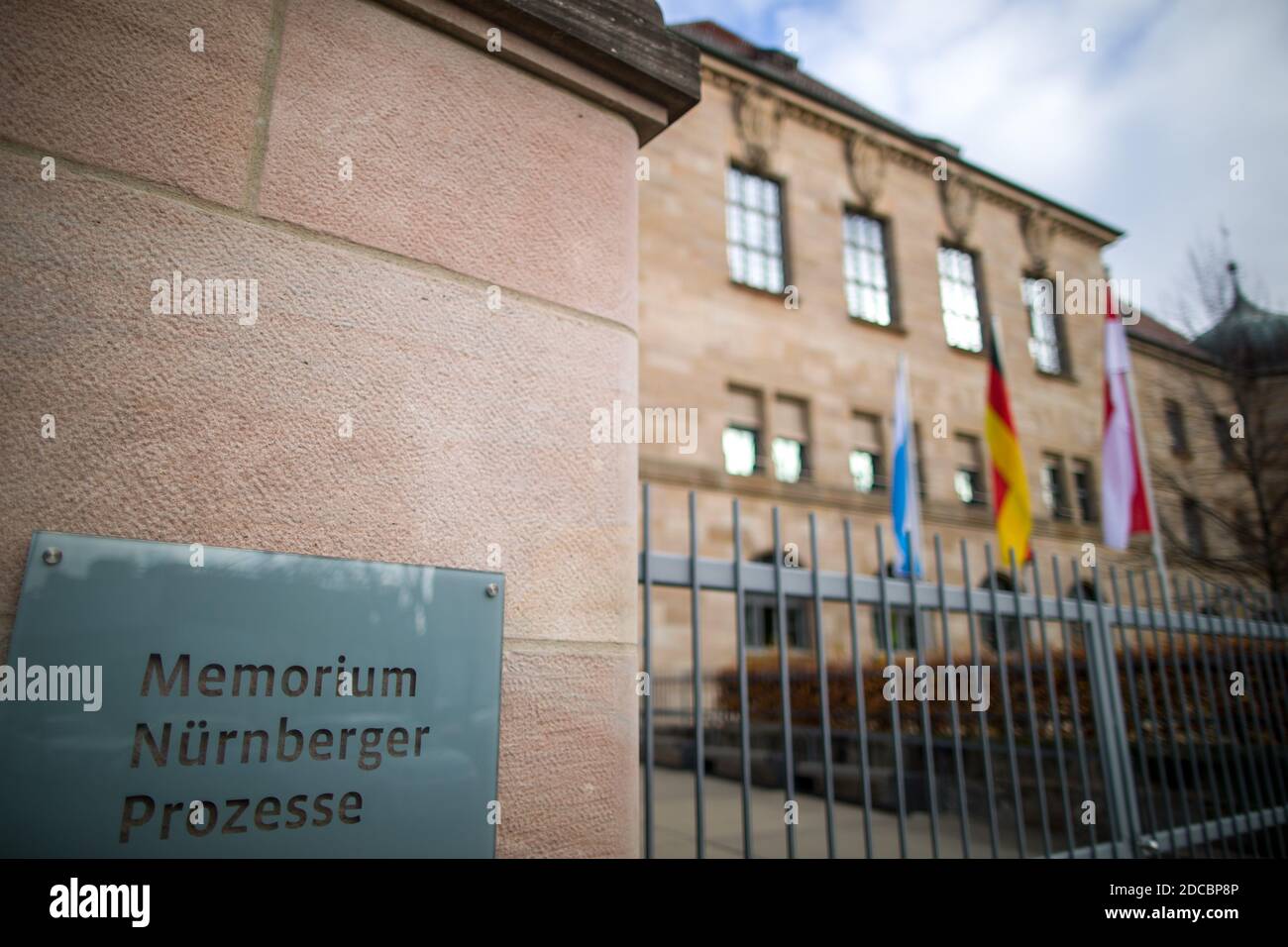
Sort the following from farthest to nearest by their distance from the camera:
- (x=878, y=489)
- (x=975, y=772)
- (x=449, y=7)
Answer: (x=878, y=489) < (x=975, y=772) < (x=449, y=7)

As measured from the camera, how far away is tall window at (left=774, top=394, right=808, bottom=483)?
54.3 feet

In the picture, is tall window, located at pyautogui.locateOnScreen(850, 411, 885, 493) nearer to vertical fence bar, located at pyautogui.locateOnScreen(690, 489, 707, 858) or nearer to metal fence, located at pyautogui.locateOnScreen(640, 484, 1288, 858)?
metal fence, located at pyautogui.locateOnScreen(640, 484, 1288, 858)

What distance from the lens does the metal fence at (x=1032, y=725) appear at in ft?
8.66

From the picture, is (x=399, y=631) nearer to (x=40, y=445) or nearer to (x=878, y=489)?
(x=40, y=445)

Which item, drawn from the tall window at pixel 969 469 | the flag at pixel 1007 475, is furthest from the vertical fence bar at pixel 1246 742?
the tall window at pixel 969 469

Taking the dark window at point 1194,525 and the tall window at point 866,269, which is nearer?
the dark window at point 1194,525

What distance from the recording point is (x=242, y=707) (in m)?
1.52

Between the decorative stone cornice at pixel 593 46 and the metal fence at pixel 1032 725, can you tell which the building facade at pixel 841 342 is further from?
the decorative stone cornice at pixel 593 46

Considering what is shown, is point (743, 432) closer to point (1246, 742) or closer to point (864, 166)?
point (864, 166)

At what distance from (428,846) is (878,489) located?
17.0 metres

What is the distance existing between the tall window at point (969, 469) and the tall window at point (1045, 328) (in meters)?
5.02

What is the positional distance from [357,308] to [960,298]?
22.0m
